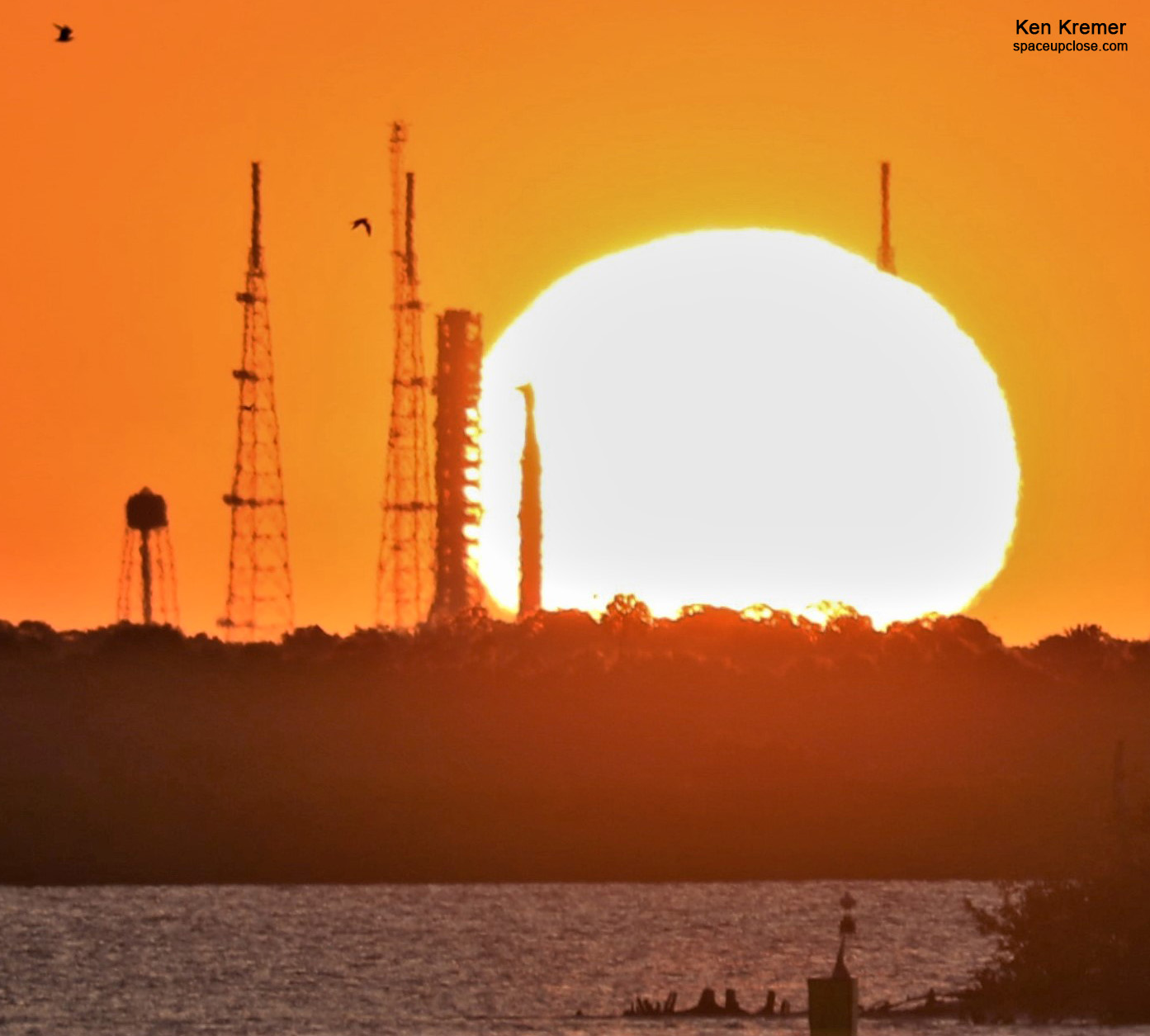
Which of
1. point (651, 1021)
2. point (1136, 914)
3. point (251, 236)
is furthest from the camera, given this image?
point (251, 236)

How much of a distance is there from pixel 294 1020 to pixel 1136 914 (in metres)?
66.3

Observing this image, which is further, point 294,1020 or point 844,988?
point 294,1020

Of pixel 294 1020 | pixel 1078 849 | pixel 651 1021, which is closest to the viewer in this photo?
pixel 1078 849

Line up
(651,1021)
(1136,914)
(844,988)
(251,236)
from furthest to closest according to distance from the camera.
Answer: (251,236)
(651,1021)
(1136,914)
(844,988)

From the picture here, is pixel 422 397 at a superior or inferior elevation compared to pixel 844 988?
superior

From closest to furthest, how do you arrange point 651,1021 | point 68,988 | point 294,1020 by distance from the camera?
point 651,1021
point 294,1020
point 68,988

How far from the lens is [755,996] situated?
171000 millimetres

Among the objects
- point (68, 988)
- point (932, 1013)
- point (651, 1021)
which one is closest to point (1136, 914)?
point (932, 1013)

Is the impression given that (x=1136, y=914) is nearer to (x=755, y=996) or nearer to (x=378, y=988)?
Result: (x=755, y=996)

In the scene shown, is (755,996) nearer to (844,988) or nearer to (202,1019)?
(202,1019)

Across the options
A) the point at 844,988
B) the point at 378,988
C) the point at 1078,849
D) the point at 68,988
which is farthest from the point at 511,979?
the point at 844,988

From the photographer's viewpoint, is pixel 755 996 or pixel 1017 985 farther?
pixel 755 996

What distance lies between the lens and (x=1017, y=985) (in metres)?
116

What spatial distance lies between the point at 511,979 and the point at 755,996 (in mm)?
31256
